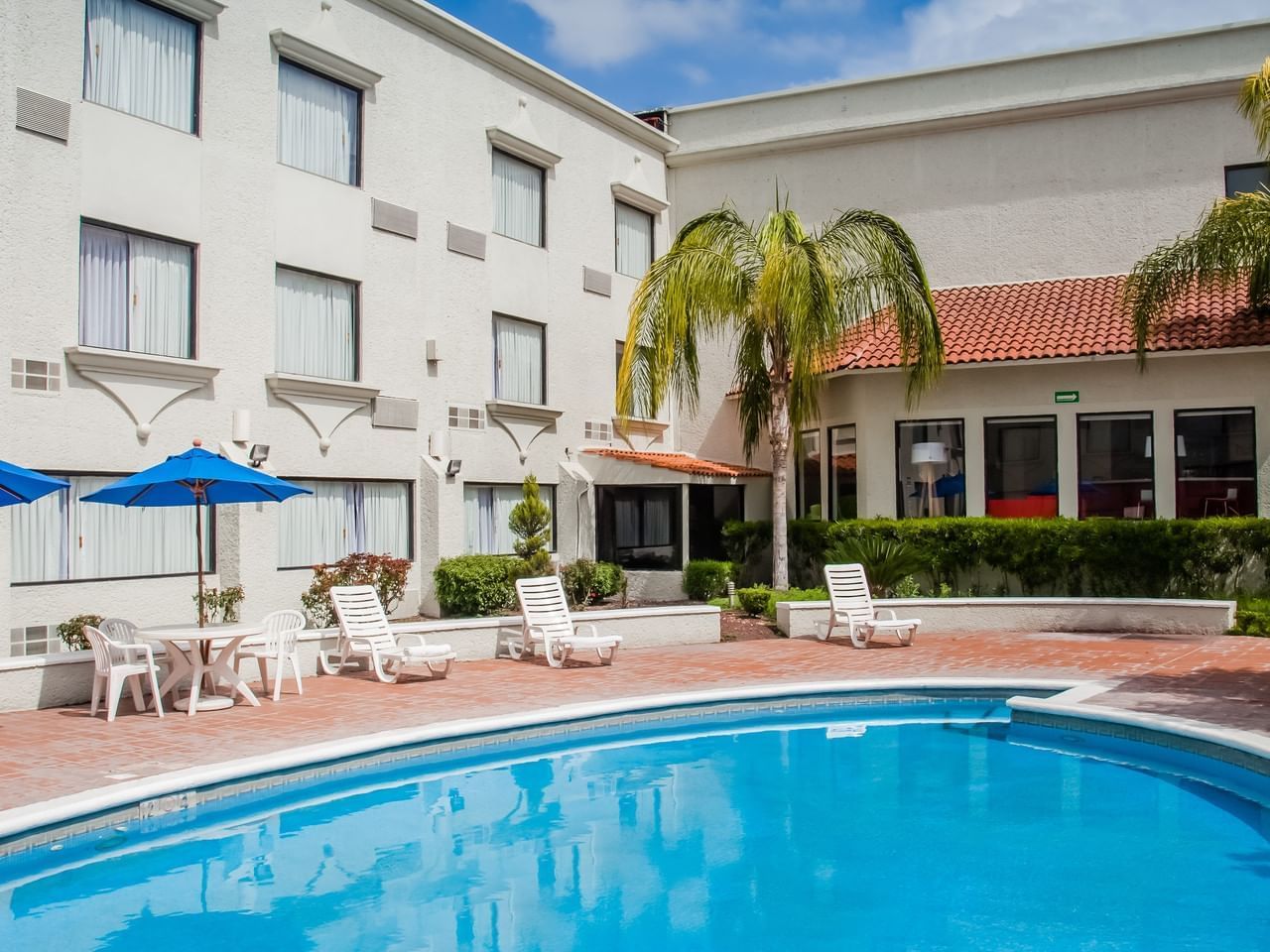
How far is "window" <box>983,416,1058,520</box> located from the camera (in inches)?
829

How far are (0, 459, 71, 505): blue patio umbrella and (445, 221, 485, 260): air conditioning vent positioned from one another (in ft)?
34.0

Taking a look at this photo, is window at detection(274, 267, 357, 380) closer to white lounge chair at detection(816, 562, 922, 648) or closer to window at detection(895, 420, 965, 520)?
white lounge chair at detection(816, 562, 922, 648)

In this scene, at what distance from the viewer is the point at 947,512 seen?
21641mm

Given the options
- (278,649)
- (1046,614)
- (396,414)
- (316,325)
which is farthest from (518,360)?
(1046,614)

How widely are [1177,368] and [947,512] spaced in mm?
4826

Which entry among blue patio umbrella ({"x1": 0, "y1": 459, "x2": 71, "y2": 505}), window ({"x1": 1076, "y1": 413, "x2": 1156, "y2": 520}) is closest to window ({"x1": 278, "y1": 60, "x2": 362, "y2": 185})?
blue patio umbrella ({"x1": 0, "y1": 459, "x2": 71, "y2": 505})

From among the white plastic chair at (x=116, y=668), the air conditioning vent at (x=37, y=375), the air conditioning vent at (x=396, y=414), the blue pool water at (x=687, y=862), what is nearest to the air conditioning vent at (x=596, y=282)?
the air conditioning vent at (x=396, y=414)

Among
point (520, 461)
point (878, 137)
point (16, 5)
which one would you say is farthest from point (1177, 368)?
point (16, 5)

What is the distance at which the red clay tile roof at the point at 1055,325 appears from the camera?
2002 cm

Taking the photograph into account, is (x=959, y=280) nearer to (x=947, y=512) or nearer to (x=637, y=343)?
(x=947, y=512)

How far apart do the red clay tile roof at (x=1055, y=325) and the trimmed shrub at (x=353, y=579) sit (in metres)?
8.04

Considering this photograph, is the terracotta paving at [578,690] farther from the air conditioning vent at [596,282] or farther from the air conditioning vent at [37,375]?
the air conditioning vent at [596,282]

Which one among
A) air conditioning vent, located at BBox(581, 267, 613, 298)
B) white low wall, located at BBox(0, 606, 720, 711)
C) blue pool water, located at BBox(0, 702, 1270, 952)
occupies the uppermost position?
air conditioning vent, located at BBox(581, 267, 613, 298)

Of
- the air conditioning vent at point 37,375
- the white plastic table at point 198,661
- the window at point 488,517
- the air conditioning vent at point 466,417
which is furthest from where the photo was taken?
the window at point 488,517
